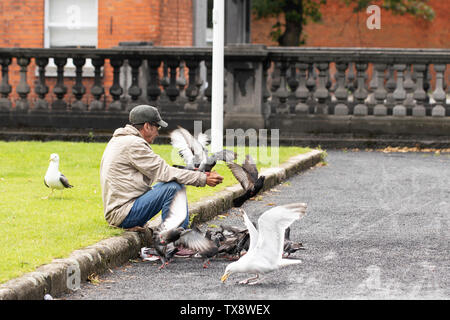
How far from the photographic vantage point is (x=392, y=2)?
101 ft

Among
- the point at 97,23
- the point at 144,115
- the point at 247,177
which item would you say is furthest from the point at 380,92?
the point at 144,115

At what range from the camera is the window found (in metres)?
20.1

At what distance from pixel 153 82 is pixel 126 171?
984 cm

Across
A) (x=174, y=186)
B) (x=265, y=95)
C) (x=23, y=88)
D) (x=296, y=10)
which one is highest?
(x=296, y=10)

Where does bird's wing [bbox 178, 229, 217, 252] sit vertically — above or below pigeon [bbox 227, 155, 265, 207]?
below

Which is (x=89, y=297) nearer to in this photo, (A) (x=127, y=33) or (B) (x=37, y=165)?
(B) (x=37, y=165)

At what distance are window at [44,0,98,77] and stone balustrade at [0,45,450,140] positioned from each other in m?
2.65

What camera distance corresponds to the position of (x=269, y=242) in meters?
6.32

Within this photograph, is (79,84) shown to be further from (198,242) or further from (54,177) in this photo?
(198,242)

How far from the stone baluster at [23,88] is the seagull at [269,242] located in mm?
12080

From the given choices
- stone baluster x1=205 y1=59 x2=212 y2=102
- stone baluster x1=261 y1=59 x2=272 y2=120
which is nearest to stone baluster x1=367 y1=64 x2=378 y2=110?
stone baluster x1=261 y1=59 x2=272 y2=120

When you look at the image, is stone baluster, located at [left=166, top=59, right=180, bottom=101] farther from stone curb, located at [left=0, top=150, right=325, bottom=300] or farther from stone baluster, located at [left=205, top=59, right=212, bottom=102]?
stone curb, located at [left=0, top=150, right=325, bottom=300]

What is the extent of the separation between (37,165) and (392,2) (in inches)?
807

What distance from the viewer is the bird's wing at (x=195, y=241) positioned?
7078 mm
